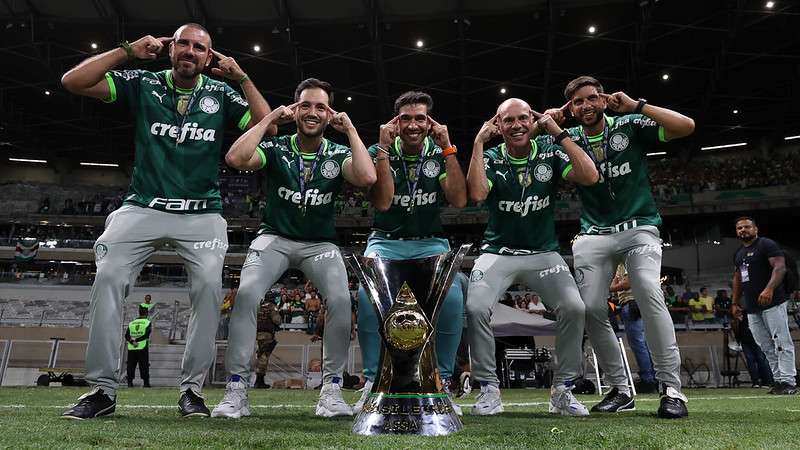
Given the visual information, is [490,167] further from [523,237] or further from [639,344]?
[639,344]

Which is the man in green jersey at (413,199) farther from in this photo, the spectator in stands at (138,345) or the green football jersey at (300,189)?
the spectator in stands at (138,345)

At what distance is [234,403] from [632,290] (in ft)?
8.67

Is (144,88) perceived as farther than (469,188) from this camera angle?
No

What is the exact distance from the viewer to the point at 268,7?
19188 millimetres

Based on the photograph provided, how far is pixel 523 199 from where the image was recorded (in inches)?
161

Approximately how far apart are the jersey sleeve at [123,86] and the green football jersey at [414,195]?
5.21ft

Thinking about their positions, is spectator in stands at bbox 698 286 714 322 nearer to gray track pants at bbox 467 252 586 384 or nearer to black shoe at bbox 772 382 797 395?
black shoe at bbox 772 382 797 395

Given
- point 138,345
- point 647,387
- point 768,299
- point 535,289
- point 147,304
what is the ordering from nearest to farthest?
point 535,289 → point 768,299 → point 647,387 → point 138,345 → point 147,304

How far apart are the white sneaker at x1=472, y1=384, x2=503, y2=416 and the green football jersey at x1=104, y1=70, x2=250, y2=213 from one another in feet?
6.85

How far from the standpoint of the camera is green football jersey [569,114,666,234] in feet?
12.9

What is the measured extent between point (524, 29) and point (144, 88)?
62.7ft

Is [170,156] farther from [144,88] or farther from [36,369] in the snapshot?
[36,369]

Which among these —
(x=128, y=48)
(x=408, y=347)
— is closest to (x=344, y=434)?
(x=408, y=347)

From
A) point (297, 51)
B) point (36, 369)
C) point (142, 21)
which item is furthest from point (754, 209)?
point (36, 369)
